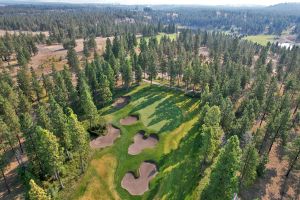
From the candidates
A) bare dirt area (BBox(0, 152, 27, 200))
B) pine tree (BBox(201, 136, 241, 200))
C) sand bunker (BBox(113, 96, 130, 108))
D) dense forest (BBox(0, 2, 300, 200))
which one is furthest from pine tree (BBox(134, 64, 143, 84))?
pine tree (BBox(201, 136, 241, 200))

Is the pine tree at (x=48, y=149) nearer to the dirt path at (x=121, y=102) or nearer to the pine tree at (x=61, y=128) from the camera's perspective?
the pine tree at (x=61, y=128)

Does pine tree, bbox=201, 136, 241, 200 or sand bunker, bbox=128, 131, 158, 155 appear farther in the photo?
sand bunker, bbox=128, 131, 158, 155

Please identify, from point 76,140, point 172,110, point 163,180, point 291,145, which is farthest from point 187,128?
point 76,140

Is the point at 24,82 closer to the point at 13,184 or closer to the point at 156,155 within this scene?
the point at 13,184

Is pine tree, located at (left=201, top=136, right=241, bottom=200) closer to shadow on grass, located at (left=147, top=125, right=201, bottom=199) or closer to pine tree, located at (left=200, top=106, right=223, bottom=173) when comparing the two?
pine tree, located at (left=200, top=106, right=223, bottom=173)

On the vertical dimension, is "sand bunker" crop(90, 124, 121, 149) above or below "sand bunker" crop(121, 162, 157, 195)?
above

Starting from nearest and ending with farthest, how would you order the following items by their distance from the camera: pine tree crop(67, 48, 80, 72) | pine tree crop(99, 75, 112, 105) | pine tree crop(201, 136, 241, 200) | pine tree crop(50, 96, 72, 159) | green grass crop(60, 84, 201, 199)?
pine tree crop(201, 136, 241, 200) < green grass crop(60, 84, 201, 199) < pine tree crop(50, 96, 72, 159) < pine tree crop(99, 75, 112, 105) < pine tree crop(67, 48, 80, 72)

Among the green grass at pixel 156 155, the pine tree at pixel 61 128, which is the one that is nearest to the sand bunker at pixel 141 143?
the green grass at pixel 156 155

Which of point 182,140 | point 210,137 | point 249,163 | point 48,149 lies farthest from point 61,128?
point 249,163
